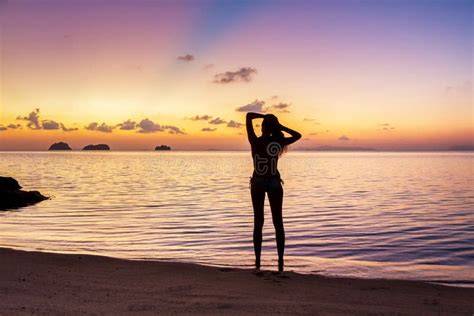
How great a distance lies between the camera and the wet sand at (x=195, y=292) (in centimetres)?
651

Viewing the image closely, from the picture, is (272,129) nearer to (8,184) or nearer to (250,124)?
(250,124)

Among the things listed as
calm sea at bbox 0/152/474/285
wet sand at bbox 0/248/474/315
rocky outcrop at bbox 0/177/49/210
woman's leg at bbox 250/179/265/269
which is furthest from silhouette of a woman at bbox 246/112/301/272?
rocky outcrop at bbox 0/177/49/210

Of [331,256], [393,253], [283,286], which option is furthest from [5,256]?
[393,253]

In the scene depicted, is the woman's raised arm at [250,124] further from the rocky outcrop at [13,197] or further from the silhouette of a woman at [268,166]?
the rocky outcrop at [13,197]

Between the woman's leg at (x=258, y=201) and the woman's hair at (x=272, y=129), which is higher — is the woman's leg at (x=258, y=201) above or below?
below

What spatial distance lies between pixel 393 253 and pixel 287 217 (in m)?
8.94

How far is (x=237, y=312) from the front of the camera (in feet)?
20.7

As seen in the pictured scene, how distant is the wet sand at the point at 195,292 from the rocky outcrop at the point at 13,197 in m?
19.4

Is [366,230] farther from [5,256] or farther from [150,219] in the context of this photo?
[5,256]

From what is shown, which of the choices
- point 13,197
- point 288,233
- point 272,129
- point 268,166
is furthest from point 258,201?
point 13,197

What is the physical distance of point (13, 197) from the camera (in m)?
28.0

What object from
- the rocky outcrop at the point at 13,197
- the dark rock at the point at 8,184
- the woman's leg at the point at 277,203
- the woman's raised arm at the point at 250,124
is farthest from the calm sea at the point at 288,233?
the woman's raised arm at the point at 250,124

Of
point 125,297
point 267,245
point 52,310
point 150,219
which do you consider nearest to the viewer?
point 52,310

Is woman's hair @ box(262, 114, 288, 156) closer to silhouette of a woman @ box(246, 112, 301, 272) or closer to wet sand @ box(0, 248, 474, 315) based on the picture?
silhouette of a woman @ box(246, 112, 301, 272)
